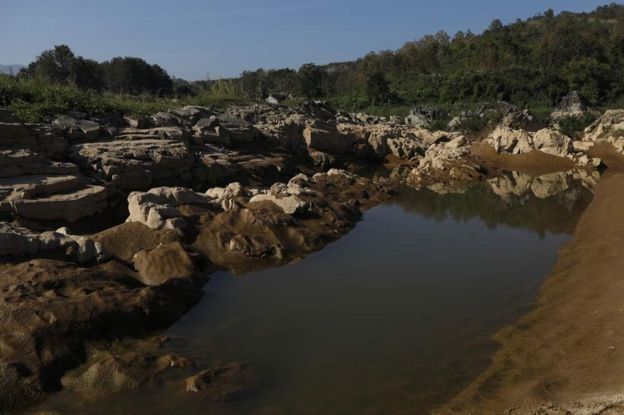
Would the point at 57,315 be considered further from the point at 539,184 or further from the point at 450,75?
the point at 450,75

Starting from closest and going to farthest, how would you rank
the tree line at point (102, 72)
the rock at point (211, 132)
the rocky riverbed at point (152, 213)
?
the rocky riverbed at point (152, 213), the rock at point (211, 132), the tree line at point (102, 72)

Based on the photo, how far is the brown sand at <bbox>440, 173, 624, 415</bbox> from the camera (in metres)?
5.39

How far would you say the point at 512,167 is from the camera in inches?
984

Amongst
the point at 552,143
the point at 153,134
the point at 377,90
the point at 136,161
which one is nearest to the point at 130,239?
the point at 136,161

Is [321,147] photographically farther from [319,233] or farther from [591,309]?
[591,309]

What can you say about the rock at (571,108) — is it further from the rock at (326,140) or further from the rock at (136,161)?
the rock at (136,161)

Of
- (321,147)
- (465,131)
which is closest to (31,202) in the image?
(321,147)

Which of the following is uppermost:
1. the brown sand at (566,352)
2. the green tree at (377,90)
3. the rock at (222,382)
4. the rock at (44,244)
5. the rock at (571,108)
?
the green tree at (377,90)

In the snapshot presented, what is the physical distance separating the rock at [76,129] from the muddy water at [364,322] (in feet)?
28.7

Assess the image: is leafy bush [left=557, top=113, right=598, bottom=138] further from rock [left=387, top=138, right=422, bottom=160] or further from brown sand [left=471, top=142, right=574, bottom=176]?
rock [left=387, top=138, right=422, bottom=160]

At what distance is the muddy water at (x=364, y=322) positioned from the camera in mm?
5922

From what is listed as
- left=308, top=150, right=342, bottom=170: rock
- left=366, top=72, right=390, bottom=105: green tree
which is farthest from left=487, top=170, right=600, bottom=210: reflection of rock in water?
left=366, top=72, right=390, bottom=105: green tree

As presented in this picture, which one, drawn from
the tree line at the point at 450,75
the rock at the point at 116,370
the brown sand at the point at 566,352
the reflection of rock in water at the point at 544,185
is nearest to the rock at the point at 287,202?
the brown sand at the point at 566,352

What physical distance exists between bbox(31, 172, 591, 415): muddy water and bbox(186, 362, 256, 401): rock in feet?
0.39
